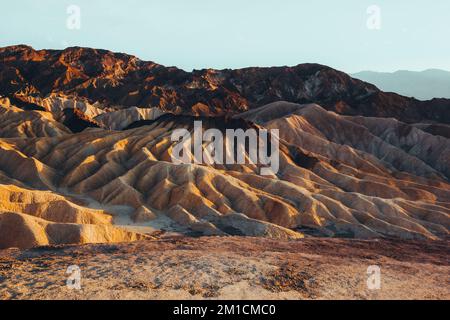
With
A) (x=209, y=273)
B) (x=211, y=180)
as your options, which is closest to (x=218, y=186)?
(x=211, y=180)

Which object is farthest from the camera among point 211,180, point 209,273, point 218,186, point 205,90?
point 205,90

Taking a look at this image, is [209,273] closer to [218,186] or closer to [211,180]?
[218,186]

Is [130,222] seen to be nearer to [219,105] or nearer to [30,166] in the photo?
[30,166]

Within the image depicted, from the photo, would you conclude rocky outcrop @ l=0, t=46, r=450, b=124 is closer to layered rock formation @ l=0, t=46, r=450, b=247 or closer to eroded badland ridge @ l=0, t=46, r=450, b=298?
eroded badland ridge @ l=0, t=46, r=450, b=298

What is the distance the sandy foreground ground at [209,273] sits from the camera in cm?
1872

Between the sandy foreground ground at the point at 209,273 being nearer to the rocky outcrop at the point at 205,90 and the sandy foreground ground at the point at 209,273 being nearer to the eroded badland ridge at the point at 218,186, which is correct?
the eroded badland ridge at the point at 218,186

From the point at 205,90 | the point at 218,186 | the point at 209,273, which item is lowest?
the point at 218,186

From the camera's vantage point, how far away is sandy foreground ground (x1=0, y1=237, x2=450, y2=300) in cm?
1872

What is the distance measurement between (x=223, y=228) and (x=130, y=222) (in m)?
12.4

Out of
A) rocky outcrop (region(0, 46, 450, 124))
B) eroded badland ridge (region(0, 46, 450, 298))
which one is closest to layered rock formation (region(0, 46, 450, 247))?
eroded badland ridge (region(0, 46, 450, 298))

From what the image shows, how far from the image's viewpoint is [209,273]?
2109cm

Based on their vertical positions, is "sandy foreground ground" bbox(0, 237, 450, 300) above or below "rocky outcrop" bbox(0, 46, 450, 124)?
below

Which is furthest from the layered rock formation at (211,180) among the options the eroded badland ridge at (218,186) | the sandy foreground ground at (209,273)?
the sandy foreground ground at (209,273)

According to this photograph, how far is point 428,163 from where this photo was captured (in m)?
112
